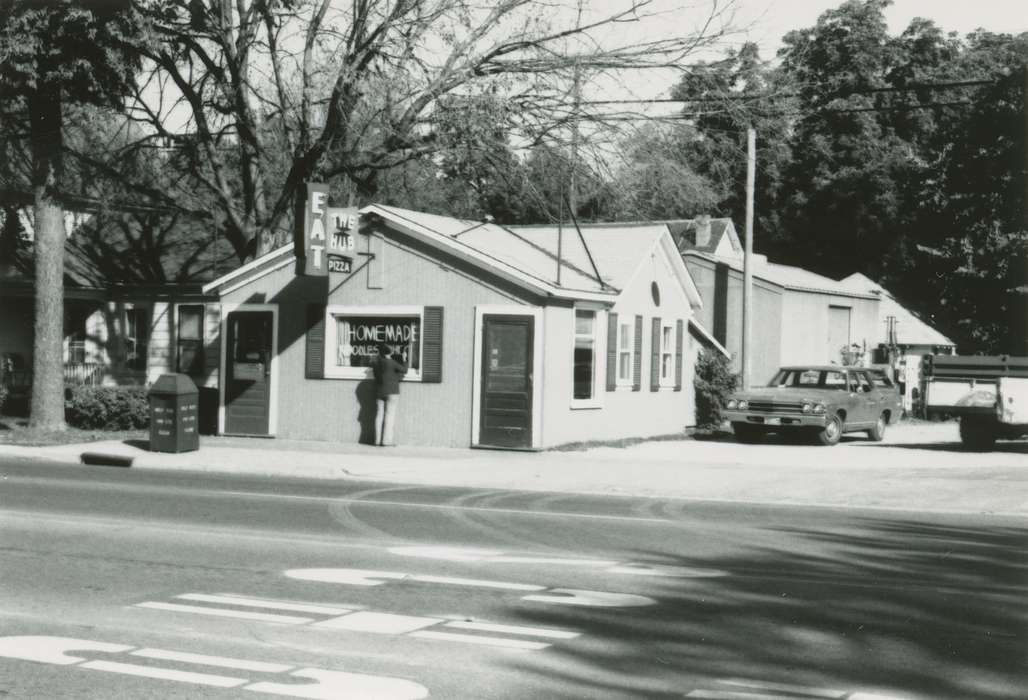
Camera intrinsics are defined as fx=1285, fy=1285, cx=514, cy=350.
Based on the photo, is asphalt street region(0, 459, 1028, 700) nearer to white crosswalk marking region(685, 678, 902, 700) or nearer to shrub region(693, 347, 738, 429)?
white crosswalk marking region(685, 678, 902, 700)

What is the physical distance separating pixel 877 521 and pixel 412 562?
5879mm

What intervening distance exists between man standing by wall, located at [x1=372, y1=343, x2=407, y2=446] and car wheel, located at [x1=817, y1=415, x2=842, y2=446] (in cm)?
847

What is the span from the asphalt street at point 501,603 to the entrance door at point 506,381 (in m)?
8.08

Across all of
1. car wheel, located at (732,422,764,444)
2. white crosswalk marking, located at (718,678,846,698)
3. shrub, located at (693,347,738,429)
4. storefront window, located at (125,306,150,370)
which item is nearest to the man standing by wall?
car wheel, located at (732,422,764,444)

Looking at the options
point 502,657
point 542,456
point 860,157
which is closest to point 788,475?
point 542,456

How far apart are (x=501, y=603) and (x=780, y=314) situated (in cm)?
2996

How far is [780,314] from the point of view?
1473 inches

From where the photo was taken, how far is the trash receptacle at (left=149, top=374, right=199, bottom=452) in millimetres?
21297

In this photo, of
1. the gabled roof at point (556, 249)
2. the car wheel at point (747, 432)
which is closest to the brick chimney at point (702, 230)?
the gabled roof at point (556, 249)

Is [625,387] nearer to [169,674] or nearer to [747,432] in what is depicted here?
[747,432]

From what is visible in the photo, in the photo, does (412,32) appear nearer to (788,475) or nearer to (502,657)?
(788,475)

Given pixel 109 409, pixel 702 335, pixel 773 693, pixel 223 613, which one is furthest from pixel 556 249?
pixel 773 693

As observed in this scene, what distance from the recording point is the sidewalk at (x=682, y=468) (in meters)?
16.2

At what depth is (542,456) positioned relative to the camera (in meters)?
21.4
